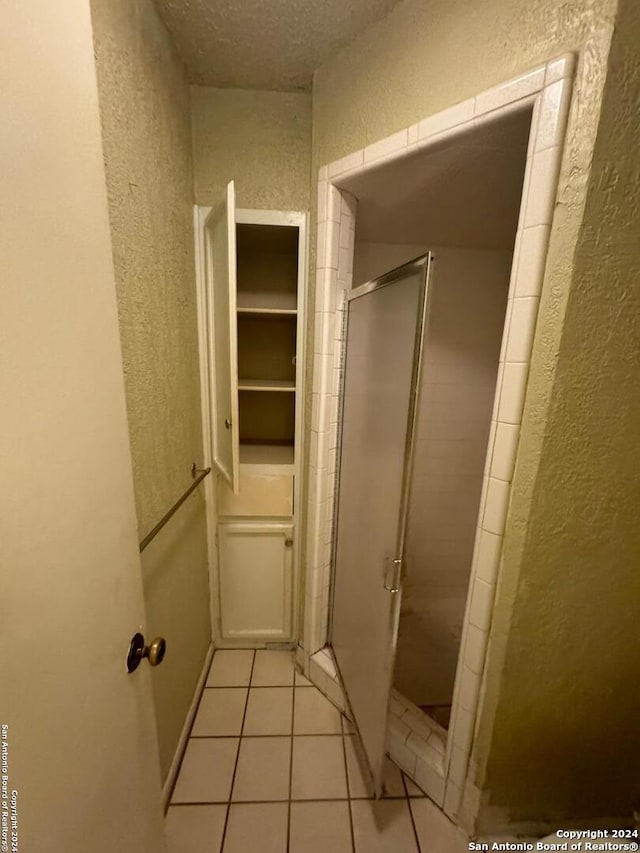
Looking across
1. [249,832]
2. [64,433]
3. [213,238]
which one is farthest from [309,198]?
[249,832]

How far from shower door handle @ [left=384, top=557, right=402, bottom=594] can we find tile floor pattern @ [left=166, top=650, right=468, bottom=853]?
2.62 ft

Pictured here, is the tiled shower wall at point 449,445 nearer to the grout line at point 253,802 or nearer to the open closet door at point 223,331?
the grout line at point 253,802

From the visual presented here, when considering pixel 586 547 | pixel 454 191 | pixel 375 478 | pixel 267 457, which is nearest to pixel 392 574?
pixel 375 478

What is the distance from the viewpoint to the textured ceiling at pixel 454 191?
85 cm

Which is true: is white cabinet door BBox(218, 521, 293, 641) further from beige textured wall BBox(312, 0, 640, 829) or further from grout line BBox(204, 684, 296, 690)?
beige textured wall BBox(312, 0, 640, 829)

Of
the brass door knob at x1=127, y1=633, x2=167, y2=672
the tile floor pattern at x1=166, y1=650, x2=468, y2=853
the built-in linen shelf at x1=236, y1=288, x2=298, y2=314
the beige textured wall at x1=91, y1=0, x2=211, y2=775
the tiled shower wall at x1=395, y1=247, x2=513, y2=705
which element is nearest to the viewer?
the brass door knob at x1=127, y1=633, x2=167, y2=672

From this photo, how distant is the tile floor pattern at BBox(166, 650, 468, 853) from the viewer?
1028 millimetres

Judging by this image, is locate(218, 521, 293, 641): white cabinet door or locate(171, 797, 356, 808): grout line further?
locate(218, 521, 293, 641): white cabinet door

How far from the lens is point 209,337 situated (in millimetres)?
1346

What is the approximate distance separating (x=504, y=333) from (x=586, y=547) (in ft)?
1.88

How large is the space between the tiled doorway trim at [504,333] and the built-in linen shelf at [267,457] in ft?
0.58

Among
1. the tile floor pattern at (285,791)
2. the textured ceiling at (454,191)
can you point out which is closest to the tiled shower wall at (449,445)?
the textured ceiling at (454,191)

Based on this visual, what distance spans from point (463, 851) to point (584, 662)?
0.69 m

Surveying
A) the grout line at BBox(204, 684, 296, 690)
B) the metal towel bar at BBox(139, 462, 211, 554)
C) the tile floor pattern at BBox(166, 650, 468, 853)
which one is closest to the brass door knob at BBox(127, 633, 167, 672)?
the metal towel bar at BBox(139, 462, 211, 554)
